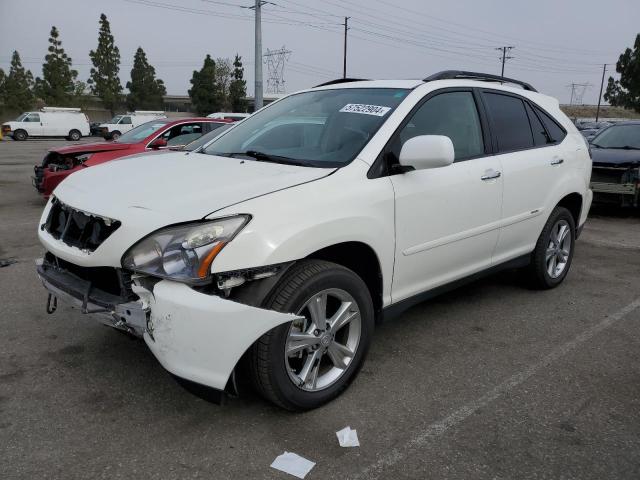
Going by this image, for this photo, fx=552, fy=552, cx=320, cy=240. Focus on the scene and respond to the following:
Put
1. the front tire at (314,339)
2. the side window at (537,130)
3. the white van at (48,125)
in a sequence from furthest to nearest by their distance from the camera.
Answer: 1. the white van at (48,125)
2. the side window at (537,130)
3. the front tire at (314,339)

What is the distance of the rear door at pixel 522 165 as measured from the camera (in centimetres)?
404

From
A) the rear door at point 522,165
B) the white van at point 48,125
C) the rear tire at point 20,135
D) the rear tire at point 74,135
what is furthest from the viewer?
the rear tire at point 74,135

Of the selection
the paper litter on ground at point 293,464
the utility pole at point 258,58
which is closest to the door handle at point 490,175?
the paper litter on ground at point 293,464

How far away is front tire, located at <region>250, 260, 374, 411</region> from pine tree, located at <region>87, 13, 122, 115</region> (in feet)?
237

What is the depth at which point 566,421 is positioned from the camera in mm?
2799

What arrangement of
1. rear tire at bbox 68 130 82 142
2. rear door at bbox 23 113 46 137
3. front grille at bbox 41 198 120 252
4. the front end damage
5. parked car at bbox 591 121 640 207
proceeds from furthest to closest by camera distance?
rear tire at bbox 68 130 82 142, rear door at bbox 23 113 46 137, the front end damage, parked car at bbox 591 121 640 207, front grille at bbox 41 198 120 252

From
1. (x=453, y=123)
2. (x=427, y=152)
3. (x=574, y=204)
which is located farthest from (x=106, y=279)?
(x=574, y=204)

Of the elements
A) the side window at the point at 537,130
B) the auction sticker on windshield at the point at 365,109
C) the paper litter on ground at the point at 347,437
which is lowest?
the paper litter on ground at the point at 347,437

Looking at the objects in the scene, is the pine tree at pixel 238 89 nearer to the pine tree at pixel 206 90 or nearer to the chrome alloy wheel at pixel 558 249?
the pine tree at pixel 206 90

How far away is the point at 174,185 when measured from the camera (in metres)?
2.85

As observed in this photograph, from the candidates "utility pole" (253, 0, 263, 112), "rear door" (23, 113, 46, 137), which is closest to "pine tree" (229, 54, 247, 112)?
"rear door" (23, 113, 46, 137)

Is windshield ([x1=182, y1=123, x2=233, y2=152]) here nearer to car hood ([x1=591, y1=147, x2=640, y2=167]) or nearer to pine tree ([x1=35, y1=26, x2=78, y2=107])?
car hood ([x1=591, y1=147, x2=640, y2=167])

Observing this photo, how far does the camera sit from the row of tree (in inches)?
2435

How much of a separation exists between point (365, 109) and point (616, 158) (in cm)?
665
